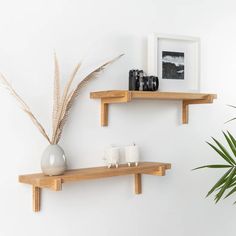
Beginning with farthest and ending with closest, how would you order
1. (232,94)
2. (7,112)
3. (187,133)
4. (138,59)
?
(232,94), (187,133), (138,59), (7,112)

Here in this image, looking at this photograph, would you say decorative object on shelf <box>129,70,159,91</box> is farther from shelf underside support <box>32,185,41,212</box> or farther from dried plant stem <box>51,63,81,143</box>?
shelf underside support <box>32,185,41,212</box>

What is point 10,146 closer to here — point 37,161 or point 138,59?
point 37,161

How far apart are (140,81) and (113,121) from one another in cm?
22

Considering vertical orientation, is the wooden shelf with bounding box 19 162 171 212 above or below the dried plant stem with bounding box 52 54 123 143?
below

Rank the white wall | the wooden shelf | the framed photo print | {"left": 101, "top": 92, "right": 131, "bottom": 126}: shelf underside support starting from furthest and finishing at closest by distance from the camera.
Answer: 1. the framed photo print
2. {"left": 101, "top": 92, "right": 131, "bottom": 126}: shelf underside support
3. the white wall
4. the wooden shelf

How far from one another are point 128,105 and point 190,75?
0.35m

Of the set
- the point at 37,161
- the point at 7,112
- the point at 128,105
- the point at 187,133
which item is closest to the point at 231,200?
the point at 187,133

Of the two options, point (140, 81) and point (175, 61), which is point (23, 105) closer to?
point (140, 81)

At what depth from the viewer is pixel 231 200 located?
97.9 inches

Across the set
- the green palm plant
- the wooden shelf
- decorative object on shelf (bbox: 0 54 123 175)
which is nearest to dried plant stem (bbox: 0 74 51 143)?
decorative object on shelf (bbox: 0 54 123 175)

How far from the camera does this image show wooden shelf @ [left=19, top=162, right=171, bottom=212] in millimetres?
1659

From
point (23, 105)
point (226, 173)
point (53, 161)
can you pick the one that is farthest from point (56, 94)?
point (226, 173)

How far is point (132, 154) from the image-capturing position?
1.98 meters

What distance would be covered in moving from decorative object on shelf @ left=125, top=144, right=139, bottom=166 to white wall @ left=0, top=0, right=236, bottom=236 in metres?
0.09
